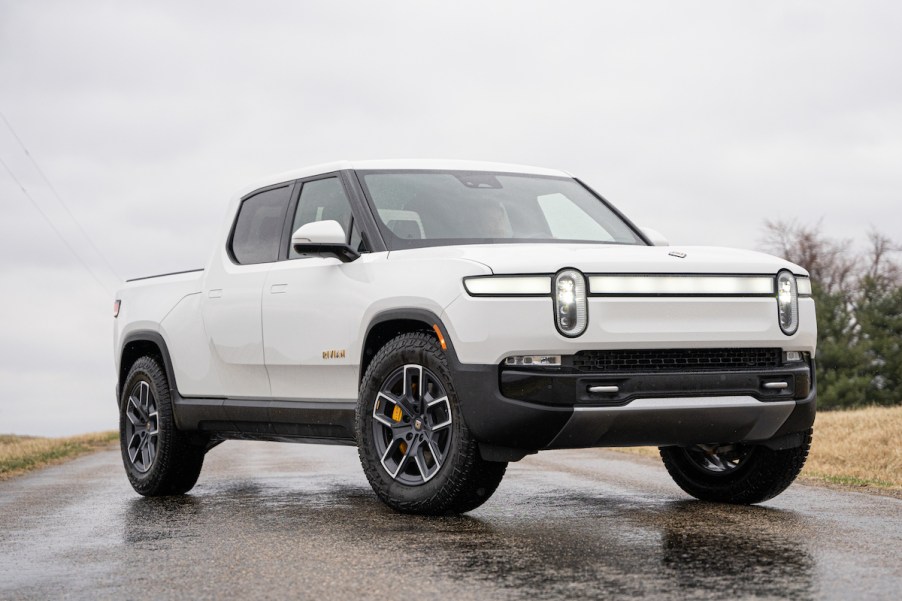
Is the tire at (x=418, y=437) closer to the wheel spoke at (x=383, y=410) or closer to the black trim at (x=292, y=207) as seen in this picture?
Result: the wheel spoke at (x=383, y=410)

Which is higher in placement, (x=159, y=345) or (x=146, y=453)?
(x=159, y=345)

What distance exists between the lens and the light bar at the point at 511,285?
19.1 feet

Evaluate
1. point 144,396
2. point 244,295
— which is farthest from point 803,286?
point 144,396

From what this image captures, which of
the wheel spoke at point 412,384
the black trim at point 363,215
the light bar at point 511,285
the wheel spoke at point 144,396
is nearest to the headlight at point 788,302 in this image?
the light bar at point 511,285

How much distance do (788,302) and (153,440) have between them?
15.7ft

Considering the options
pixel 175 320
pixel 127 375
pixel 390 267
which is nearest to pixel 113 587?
pixel 390 267

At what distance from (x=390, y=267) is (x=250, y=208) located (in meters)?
2.22

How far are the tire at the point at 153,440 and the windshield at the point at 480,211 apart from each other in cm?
250

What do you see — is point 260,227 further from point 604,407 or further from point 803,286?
point 803,286

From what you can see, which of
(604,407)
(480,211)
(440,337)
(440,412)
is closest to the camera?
(604,407)

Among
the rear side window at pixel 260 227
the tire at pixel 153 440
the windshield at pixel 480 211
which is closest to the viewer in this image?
the windshield at pixel 480 211

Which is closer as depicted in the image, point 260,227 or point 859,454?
point 260,227

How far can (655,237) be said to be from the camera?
798 cm

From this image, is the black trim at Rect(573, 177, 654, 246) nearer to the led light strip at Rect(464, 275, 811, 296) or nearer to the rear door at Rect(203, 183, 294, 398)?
the led light strip at Rect(464, 275, 811, 296)
